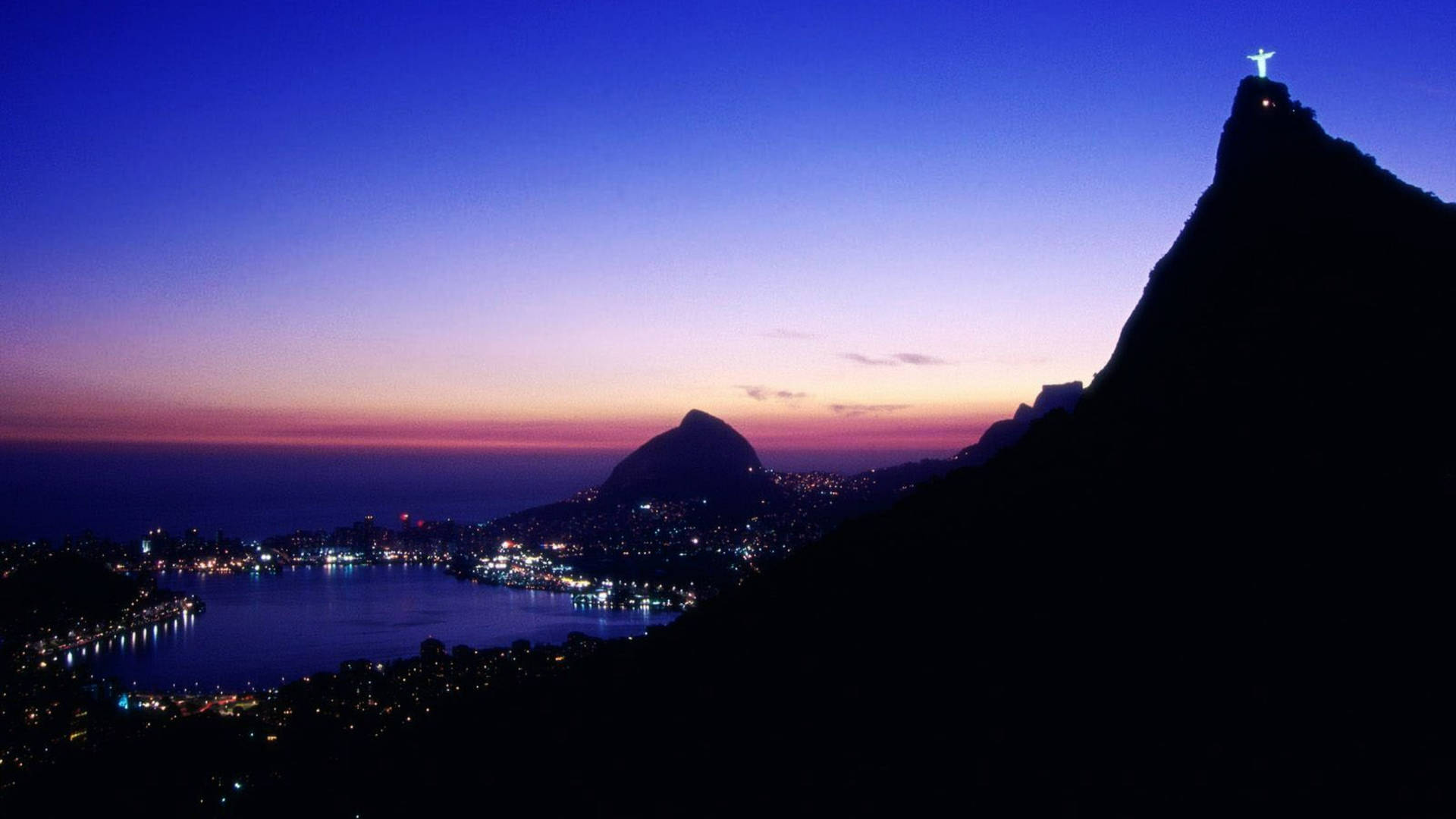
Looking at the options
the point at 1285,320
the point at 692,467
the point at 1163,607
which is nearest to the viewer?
the point at 1163,607

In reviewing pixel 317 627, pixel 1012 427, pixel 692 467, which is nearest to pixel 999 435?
pixel 1012 427

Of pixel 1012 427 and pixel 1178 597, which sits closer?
pixel 1178 597

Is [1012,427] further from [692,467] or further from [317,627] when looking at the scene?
[692,467]

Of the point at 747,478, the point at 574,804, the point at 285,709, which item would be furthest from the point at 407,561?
the point at 574,804

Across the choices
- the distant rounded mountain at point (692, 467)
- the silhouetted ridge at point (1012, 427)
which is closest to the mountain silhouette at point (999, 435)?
the silhouetted ridge at point (1012, 427)

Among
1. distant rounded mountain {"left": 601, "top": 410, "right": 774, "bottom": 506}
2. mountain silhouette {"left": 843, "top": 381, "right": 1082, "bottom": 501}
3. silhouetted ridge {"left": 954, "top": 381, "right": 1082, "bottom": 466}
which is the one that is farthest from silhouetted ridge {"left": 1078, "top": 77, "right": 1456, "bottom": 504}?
distant rounded mountain {"left": 601, "top": 410, "right": 774, "bottom": 506}

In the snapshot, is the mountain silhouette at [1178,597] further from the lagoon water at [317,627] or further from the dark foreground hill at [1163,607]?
the lagoon water at [317,627]

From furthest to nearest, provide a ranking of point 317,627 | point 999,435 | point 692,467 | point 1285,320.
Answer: point 692,467 < point 317,627 < point 999,435 < point 1285,320
